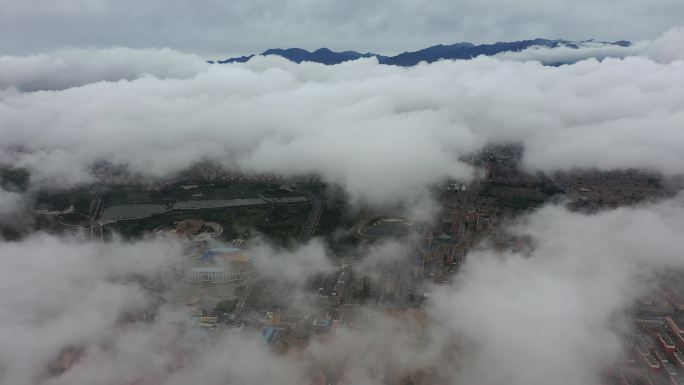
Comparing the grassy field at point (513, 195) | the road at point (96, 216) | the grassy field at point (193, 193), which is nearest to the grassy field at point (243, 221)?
the road at point (96, 216)

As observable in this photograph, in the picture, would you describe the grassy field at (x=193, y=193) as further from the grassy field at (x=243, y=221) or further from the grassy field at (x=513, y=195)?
the grassy field at (x=513, y=195)

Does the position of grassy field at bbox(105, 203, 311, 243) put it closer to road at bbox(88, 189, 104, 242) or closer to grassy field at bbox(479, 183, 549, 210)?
road at bbox(88, 189, 104, 242)

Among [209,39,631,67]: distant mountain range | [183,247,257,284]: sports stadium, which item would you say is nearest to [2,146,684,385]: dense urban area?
[183,247,257,284]: sports stadium

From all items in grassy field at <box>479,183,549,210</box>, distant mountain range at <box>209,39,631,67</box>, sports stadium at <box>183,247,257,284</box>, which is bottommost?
sports stadium at <box>183,247,257,284</box>

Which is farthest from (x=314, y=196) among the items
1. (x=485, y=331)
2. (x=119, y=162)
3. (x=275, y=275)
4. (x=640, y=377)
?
(x=640, y=377)

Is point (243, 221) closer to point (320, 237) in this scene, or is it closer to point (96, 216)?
point (320, 237)

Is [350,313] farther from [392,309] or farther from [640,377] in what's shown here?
[640,377]
